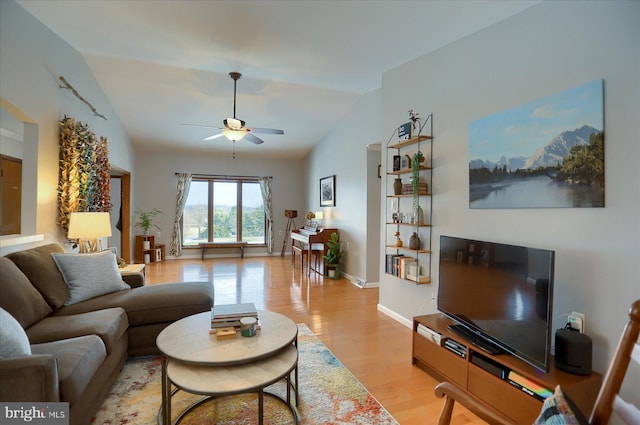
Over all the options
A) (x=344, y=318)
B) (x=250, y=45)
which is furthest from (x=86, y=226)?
(x=344, y=318)

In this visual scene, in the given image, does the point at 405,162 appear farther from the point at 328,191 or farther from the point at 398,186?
the point at 328,191

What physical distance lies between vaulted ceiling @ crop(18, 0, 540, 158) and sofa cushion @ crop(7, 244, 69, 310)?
84.0 inches

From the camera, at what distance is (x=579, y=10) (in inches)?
73.3

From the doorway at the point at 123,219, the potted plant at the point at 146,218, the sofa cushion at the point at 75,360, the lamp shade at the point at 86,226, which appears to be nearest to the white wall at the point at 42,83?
the lamp shade at the point at 86,226

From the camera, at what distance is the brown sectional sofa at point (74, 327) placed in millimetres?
1308

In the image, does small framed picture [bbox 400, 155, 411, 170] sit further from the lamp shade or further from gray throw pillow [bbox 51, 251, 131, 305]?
the lamp shade

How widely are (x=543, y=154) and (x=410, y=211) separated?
4.73 feet

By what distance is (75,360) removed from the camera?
1551 millimetres

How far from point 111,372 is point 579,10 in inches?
147

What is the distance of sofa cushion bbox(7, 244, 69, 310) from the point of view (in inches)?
89.7

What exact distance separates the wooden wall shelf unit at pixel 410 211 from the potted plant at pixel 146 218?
222 inches

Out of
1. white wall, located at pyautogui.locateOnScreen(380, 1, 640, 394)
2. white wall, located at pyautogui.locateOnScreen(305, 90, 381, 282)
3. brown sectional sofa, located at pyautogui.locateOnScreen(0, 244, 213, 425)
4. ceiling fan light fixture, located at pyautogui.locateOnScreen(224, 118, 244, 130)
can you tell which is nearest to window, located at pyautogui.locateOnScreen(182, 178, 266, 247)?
white wall, located at pyautogui.locateOnScreen(305, 90, 381, 282)

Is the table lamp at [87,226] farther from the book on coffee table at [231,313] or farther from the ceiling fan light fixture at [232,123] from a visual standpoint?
the book on coffee table at [231,313]

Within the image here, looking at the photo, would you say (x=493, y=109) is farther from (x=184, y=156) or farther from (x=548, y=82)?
(x=184, y=156)
